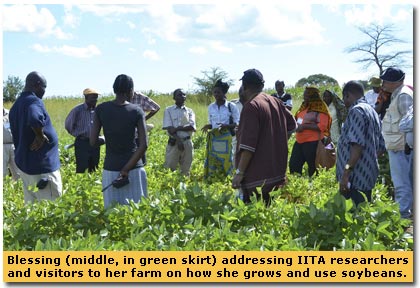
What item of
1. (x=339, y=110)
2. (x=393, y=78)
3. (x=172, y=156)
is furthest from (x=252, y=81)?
(x=339, y=110)

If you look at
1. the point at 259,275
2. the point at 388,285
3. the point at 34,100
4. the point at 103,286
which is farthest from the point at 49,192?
the point at 388,285

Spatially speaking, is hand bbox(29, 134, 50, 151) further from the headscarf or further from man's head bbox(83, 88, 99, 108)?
the headscarf

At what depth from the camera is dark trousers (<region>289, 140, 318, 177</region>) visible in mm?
7965

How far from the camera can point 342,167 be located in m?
4.95

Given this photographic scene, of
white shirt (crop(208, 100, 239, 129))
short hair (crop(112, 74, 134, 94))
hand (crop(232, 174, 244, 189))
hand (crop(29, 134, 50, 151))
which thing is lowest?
hand (crop(232, 174, 244, 189))

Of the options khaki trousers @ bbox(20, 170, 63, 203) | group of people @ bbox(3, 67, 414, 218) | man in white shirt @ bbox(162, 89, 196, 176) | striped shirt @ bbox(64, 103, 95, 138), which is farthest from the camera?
man in white shirt @ bbox(162, 89, 196, 176)

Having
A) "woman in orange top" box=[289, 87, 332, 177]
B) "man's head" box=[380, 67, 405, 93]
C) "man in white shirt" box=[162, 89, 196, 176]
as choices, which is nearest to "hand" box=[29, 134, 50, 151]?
"man's head" box=[380, 67, 405, 93]

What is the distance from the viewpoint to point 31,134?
5.47m

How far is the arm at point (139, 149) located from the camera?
4.90 metres

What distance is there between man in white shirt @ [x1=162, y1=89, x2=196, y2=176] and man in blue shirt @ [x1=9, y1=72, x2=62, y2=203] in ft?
10.7

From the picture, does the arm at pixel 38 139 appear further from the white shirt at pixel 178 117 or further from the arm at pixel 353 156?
the white shirt at pixel 178 117
